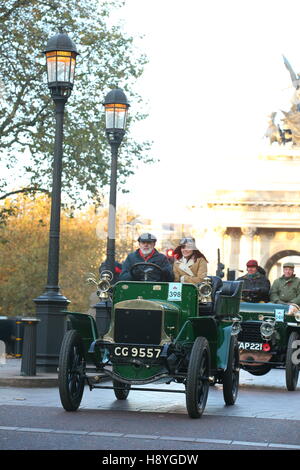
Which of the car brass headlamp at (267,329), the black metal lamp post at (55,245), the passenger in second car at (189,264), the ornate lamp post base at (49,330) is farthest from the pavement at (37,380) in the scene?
the passenger in second car at (189,264)

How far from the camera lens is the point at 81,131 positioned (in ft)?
103

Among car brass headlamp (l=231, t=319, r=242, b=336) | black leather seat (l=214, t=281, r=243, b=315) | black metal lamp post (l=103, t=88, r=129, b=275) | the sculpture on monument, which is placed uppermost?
the sculpture on monument

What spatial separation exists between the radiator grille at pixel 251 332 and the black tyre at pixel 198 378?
526 centimetres

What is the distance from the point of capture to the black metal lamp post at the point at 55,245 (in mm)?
15453

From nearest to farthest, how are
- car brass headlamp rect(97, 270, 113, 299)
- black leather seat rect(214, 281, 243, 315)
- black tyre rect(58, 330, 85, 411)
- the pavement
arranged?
1. black tyre rect(58, 330, 85, 411)
2. car brass headlamp rect(97, 270, 113, 299)
3. black leather seat rect(214, 281, 243, 315)
4. the pavement

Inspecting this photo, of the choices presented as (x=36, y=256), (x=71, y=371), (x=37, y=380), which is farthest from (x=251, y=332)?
(x=36, y=256)

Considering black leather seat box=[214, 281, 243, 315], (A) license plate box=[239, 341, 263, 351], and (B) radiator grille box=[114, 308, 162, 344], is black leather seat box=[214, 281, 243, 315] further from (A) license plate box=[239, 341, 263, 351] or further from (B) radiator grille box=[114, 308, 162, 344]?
(A) license plate box=[239, 341, 263, 351]

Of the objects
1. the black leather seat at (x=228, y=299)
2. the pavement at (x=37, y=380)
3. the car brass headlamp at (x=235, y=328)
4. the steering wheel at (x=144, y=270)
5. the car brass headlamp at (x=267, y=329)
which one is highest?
the steering wheel at (x=144, y=270)

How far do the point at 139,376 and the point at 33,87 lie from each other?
2066cm

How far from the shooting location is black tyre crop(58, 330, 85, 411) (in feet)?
35.1

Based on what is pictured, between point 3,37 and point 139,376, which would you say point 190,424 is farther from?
point 3,37

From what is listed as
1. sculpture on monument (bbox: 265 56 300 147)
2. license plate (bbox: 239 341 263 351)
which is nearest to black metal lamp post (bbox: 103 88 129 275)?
license plate (bbox: 239 341 263 351)

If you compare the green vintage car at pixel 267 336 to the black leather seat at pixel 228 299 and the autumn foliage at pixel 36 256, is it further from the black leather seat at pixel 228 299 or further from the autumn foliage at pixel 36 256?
the autumn foliage at pixel 36 256

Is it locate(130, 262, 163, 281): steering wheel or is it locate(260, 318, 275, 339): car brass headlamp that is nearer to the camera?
locate(130, 262, 163, 281): steering wheel
